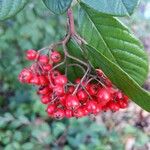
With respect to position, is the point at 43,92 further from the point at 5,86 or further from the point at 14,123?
the point at 5,86

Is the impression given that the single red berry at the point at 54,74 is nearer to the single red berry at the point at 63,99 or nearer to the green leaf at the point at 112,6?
the single red berry at the point at 63,99

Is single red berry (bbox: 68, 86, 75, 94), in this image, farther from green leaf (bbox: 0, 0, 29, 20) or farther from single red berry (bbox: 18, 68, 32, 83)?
green leaf (bbox: 0, 0, 29, 20)

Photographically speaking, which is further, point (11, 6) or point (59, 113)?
point (59, 113)

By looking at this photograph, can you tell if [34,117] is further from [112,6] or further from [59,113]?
[112,6]

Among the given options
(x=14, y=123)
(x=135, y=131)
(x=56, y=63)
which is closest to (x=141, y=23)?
(x=135, y=131)

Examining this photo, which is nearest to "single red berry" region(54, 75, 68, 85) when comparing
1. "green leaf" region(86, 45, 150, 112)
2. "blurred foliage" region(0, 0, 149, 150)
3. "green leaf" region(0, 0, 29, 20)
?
"green leaf" region(86, 45, 150, 112)

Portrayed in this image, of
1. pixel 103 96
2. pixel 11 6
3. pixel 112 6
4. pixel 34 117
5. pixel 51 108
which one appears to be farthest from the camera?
pixel 34 117

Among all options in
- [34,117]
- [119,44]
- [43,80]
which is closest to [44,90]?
[43,80]

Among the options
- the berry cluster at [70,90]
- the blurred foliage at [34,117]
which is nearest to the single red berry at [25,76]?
the berry cluster at [70,90]
